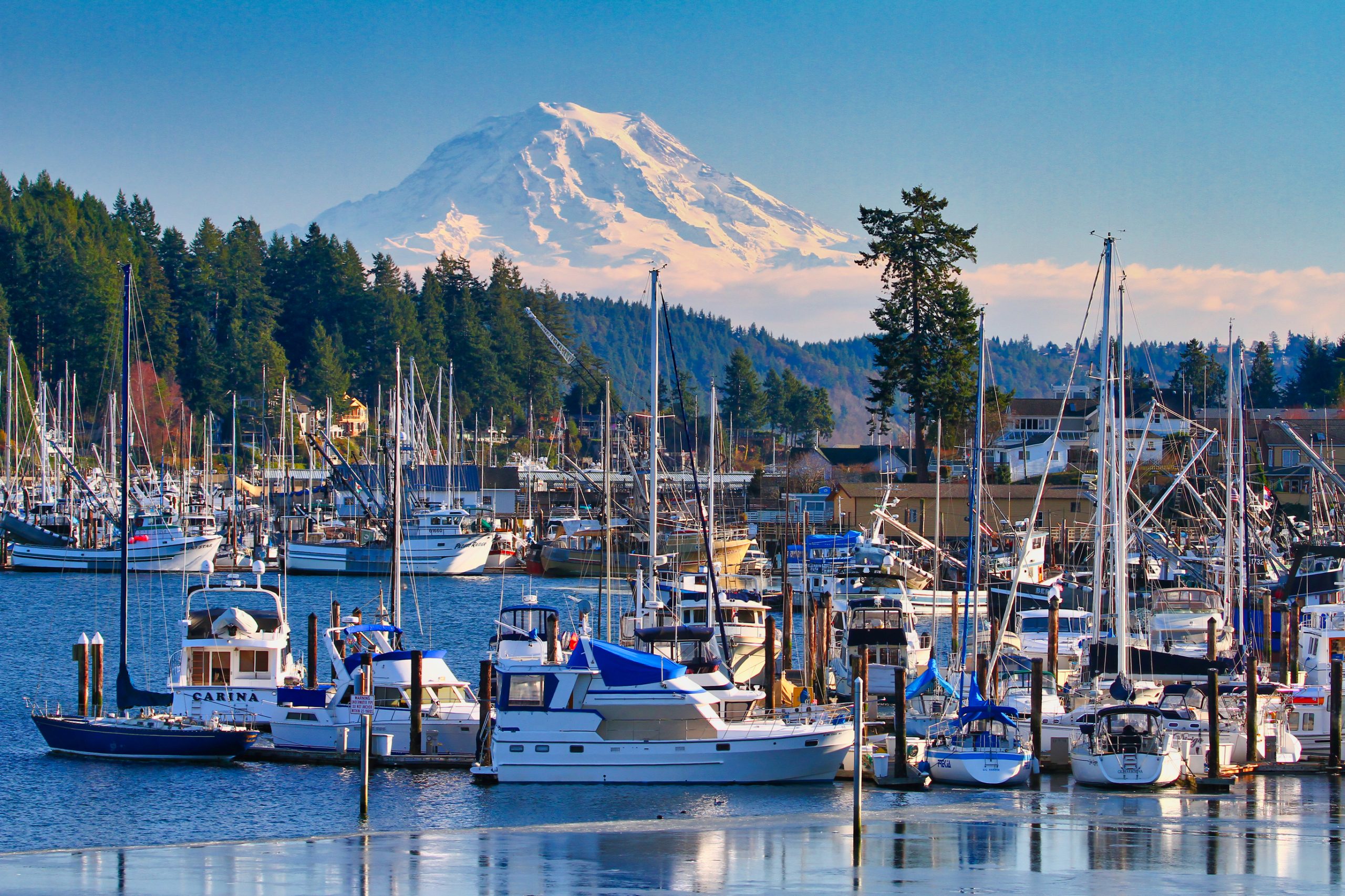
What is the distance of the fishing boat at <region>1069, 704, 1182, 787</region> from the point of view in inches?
1355

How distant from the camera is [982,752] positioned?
3447 centimetres

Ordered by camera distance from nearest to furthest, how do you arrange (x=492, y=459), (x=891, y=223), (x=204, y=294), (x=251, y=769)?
(x=251, y=769)
(x=891, y=223)
(x=492, y=459)
(x=204, y=294)

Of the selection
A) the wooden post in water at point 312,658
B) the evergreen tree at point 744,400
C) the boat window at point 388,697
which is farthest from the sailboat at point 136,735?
the evergreen tree at point 744,400

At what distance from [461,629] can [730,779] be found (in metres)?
33.3

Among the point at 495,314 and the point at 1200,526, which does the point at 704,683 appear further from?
the point at 495,314

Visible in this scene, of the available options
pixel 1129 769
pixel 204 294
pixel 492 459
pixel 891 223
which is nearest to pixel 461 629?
pixel 1129 769

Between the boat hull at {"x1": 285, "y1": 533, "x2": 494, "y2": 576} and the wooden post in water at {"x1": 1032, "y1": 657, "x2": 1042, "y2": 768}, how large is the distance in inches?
2410

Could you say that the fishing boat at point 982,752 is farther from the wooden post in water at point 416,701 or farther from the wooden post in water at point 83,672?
the wooden post in water at point 83,672

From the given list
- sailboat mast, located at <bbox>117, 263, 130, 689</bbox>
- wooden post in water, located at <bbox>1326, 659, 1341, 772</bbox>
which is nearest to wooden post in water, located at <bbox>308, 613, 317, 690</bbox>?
sailboat mast, located at <bbox>117, 263, 130, 689</bbox>

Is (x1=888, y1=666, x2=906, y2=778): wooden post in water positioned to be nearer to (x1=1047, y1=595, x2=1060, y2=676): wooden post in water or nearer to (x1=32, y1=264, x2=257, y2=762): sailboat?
(x1=1047, y1=595, x2=1060, y2=676): wooden post in water

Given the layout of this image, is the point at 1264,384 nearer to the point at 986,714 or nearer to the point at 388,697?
the point at 986,714

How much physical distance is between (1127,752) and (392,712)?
17.8m

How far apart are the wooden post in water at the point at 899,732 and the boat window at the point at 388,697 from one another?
482 inches

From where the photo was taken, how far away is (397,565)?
44094mm
